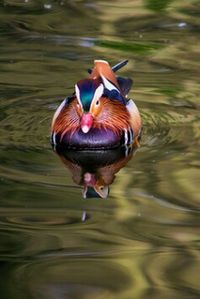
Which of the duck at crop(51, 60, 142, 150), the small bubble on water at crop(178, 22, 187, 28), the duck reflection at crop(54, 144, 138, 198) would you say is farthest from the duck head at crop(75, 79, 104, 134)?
the small bubble on water at crop(178, 22, 187, 28)

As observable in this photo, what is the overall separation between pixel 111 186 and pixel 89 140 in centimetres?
111

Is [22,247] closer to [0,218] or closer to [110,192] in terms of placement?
[0,218]

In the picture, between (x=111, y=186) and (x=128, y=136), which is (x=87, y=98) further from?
(x=111, y=186)

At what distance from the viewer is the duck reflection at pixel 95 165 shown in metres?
7.89

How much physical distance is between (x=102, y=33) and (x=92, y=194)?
5067 mm

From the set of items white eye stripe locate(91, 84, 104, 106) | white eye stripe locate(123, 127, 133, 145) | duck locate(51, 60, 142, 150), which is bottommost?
white eye stripe locate(123, 127, 133, 145)

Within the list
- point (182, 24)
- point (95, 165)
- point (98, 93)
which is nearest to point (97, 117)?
point (98, 93)

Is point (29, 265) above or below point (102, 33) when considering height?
above

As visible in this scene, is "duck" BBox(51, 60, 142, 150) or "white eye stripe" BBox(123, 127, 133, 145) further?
"white eye stripe" BBox(123, 127, 133, 145)

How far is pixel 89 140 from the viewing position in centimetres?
893

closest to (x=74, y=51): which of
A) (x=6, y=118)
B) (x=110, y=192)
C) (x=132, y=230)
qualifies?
(x=6, y=118)

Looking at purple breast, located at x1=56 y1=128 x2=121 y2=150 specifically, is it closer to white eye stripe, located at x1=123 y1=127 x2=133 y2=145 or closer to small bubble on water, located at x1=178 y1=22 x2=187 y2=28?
A: white eye stripe, located at x1=123 y1=127 x2=133 y2=145

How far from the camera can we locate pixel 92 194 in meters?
7.72

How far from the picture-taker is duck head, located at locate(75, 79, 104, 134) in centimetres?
895
